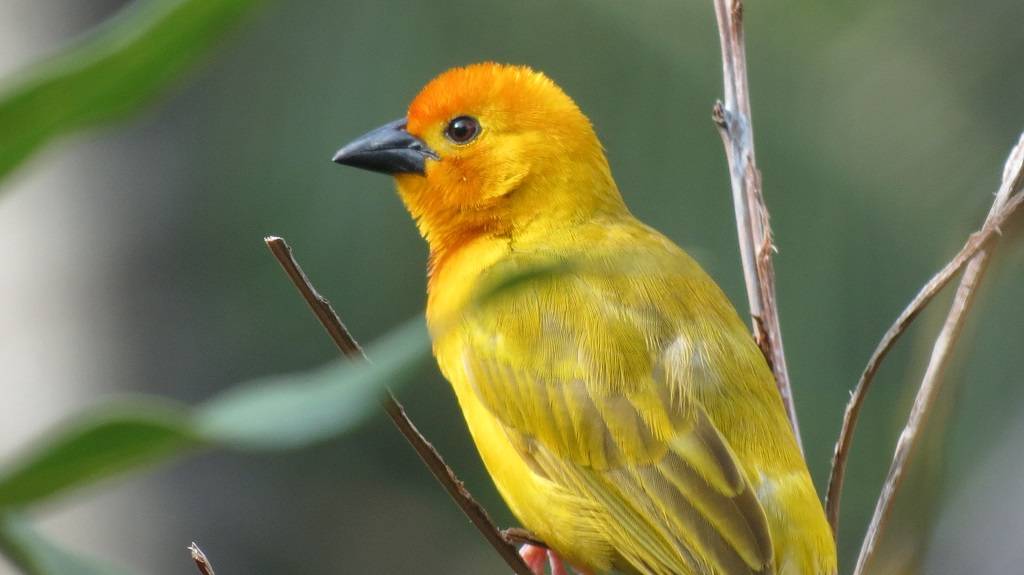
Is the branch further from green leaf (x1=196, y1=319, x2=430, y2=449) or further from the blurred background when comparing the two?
the blurred background

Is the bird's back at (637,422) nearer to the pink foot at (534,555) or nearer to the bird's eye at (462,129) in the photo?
the pink foot at (534,555)

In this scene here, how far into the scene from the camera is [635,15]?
661 centimetres

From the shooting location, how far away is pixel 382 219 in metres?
6.44

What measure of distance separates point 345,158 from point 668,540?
151 cm

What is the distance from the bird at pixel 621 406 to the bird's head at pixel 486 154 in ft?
0.09

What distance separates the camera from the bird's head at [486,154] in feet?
11.8

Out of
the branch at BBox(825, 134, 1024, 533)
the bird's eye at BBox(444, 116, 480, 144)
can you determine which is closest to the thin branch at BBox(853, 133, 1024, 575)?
the branch at BBox(825, 134, 1024, 533)

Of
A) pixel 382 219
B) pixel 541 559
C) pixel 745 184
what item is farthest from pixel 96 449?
pixel 382 219

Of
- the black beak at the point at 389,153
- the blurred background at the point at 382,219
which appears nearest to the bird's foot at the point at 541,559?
the black beak at the point at 389,153

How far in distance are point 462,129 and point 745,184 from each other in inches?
46.0

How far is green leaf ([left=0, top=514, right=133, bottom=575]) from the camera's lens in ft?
1.75

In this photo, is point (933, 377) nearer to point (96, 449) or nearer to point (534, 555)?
point (534, 555)

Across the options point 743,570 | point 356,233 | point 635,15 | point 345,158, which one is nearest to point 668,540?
point 743,570

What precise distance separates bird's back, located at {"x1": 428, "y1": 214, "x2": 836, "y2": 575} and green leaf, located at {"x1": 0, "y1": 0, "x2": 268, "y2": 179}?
87.6 inches
